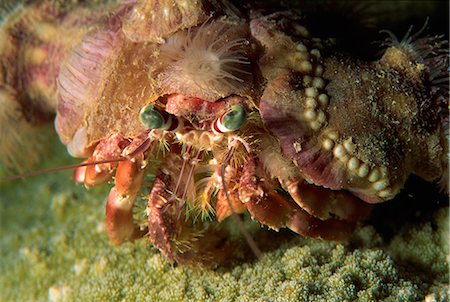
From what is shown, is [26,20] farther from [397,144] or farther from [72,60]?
[397,144]

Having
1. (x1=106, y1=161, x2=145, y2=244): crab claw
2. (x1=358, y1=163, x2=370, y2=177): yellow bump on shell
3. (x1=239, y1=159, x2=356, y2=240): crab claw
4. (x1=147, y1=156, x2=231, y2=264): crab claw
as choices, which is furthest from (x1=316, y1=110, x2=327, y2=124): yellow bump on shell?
(x1=106, y1=161, x2=145, y2=244): crab claw

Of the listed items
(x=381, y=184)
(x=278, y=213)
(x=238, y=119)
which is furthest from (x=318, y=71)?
(x=278, y=213)

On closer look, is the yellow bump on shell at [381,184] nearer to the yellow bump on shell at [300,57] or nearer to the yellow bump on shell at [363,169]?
the yellow bump on shell at [363,169]

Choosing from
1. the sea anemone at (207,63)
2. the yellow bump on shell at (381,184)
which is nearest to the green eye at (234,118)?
the sea anemone at (207,63)

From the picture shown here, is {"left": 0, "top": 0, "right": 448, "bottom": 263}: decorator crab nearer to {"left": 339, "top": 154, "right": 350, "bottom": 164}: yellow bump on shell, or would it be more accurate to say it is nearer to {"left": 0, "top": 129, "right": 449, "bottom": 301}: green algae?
{"left": 339, "top": 154, "right": 350, "bottom": 164}: yellow bump on shell

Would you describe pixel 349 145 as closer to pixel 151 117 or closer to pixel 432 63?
pixel 432 63

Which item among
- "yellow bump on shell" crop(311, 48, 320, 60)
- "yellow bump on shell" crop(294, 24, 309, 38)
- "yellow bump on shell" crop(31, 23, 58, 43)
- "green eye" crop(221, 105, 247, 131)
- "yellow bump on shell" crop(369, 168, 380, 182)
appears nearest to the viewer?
"green eye" crop(221, 105, 247, 131)
